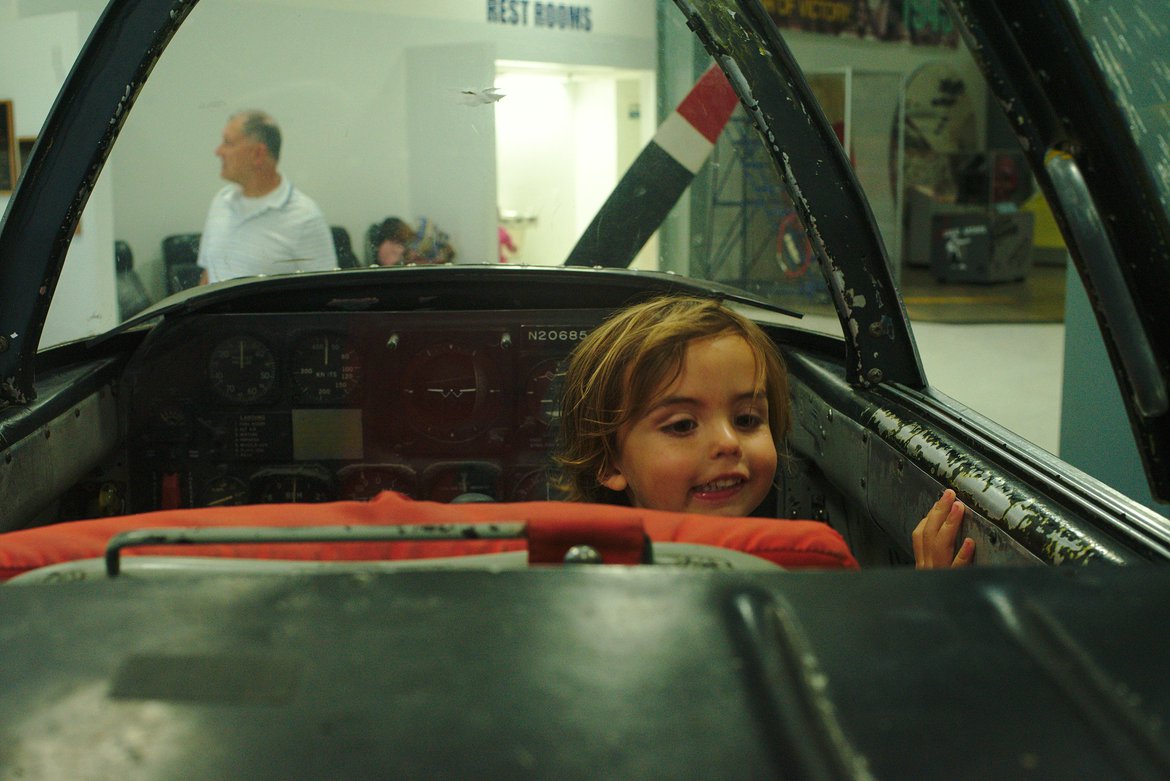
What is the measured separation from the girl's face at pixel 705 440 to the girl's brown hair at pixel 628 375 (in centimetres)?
2

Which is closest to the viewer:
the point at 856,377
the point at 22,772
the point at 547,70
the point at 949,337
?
the point at 22,772

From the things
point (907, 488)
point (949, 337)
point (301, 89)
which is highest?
point (301, 89)

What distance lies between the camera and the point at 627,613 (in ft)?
1.92

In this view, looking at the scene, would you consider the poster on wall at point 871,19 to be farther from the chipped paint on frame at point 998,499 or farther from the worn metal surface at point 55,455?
the chipped paint on frame at point 998,499

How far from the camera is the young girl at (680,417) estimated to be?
1491 mm

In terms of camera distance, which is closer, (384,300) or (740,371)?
(740,371)

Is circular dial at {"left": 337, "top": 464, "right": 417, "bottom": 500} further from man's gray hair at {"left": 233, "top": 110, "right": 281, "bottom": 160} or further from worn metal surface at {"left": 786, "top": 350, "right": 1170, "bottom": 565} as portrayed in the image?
man's gray hair at {"left": 233, "top": 110, "right": 281, "bottom": 160}

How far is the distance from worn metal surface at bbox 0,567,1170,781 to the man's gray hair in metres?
3.31

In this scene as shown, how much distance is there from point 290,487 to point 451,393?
40cm

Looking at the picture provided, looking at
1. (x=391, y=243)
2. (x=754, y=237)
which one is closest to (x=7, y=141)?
(x=391, y=243)

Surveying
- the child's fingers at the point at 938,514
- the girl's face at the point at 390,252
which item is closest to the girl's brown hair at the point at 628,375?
the child's fingers at the point at 938,514

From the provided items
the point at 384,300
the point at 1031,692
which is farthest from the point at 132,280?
the point at 1031,692

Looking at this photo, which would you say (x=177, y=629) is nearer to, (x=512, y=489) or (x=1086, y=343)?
(x=512, y=489)

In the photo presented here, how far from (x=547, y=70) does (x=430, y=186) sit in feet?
10.7
